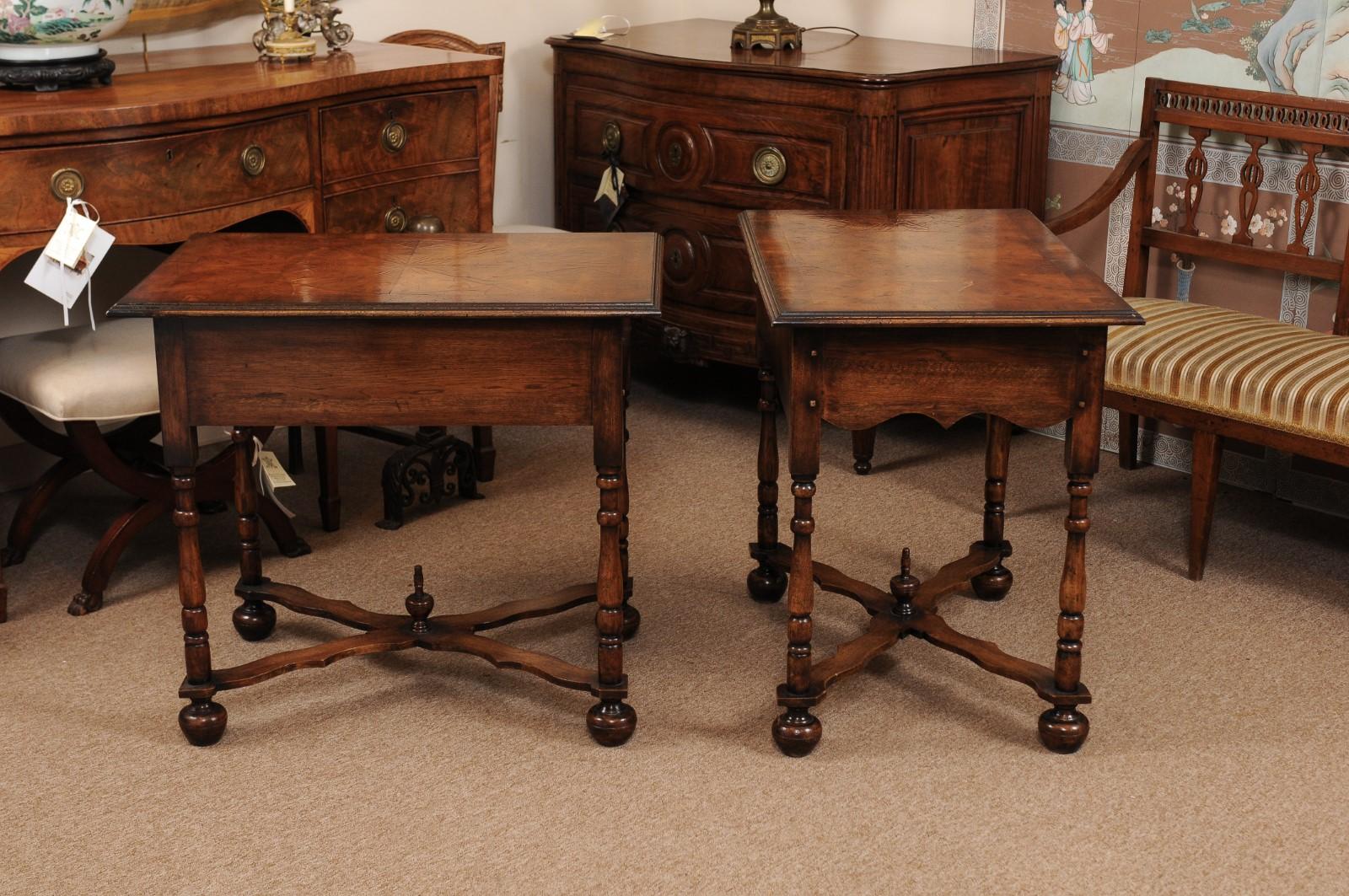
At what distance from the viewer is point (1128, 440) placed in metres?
4.40

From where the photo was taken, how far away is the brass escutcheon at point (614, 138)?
4.71m

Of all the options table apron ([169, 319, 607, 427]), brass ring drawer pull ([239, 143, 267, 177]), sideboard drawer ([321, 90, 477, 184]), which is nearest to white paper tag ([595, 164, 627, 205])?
sideboard drawer ([321, 90, 477, 184])

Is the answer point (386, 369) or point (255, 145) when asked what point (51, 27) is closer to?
point (255, 145)

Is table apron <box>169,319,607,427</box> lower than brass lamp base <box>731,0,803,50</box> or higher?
lower

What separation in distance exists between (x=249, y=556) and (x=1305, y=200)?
2791 millimetres

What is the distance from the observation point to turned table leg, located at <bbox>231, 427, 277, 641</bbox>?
3.30 metres

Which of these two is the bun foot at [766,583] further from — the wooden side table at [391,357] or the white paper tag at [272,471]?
the white paper tag at [272,471]

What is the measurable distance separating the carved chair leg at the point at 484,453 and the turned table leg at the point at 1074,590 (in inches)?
74.7

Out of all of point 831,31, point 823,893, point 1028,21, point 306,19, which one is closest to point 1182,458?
point 1028,21

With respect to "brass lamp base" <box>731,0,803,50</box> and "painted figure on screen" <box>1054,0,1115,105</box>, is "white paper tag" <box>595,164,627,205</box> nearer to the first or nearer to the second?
"brass lamp base" <box>731,0,803,50</box>

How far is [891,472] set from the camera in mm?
4383

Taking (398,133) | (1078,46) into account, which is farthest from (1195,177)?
(398,133)

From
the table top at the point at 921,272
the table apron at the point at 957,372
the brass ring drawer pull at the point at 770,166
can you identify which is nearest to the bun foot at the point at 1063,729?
the table apron at the point at 957,372

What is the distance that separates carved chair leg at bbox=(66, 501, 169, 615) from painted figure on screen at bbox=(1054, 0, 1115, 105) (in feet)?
9.40
